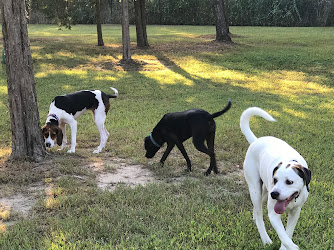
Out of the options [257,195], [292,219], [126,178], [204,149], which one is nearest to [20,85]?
[126,178]

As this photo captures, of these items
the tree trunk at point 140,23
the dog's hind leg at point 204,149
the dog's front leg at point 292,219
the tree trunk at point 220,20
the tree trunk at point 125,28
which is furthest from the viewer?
the tree trunk at point 220,20

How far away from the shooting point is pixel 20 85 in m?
5.19

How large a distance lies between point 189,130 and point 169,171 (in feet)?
2.27

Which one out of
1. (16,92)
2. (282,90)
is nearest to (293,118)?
(282,90)

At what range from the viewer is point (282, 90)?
11.5 meters

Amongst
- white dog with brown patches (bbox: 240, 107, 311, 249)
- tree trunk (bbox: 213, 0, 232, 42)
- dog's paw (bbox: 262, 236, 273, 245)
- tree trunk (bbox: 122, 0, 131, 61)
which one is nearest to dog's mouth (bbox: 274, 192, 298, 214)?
white dog with brown patches (bbox: 240, 107, 311, 249)

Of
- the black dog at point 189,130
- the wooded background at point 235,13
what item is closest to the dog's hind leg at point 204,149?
the black dog at point 189,130

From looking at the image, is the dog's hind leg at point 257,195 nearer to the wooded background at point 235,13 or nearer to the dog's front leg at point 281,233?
the dog's front leg at point 281,233

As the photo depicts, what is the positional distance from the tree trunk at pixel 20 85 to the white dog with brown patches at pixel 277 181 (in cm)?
334

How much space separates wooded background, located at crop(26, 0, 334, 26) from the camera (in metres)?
40.1

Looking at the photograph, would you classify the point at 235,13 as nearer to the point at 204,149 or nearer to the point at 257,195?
the point at 204,149

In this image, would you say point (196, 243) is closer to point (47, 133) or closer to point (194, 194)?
point (194, 194)

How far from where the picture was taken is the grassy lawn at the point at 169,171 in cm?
345

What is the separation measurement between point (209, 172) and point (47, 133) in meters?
2.72
